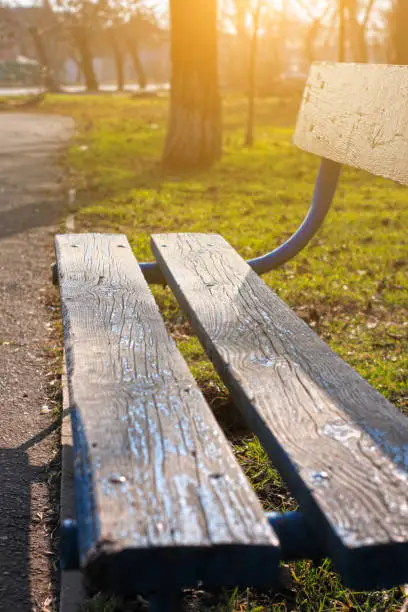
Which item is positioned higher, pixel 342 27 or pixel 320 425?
pixel 342 27

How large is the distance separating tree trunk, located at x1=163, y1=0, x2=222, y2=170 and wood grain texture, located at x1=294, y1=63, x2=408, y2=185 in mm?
6276

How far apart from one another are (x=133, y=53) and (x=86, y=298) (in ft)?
167

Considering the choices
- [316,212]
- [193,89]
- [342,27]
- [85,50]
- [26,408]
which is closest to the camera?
[26,408]

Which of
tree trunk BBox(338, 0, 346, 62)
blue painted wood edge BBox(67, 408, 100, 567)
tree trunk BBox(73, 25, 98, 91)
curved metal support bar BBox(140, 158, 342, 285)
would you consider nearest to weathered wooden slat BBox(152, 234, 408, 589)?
blue painted wood edge BBox(67, 408, 100, 567)

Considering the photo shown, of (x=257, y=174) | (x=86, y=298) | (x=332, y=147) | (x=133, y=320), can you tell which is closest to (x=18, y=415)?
(x=86, y=298)

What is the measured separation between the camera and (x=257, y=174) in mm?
10023

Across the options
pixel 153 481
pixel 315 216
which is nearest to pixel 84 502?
pixel 153 481

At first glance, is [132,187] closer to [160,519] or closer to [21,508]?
[21,508]

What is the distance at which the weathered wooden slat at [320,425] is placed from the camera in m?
1.05

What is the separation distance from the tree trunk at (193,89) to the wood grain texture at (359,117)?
6.28 m

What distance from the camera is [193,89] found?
953cm

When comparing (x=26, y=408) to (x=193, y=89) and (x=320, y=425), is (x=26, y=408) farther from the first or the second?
(x=193, y=89)

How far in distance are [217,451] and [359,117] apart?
6.00ft

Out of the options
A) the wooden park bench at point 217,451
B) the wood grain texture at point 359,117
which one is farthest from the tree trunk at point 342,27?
the wooden park bench at point 217,451
